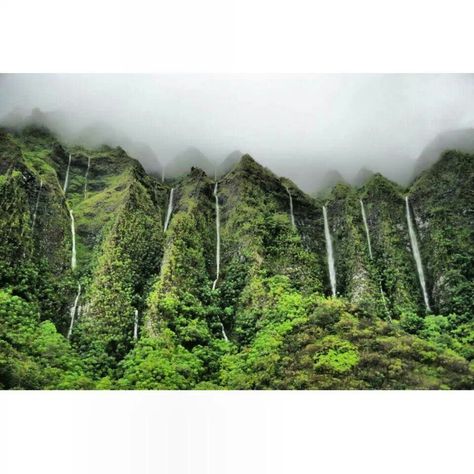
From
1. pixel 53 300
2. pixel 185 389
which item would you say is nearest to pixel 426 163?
pixel 185 389

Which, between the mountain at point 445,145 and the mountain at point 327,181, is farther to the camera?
the mountain at point 327,181

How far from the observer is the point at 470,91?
38.2 feet

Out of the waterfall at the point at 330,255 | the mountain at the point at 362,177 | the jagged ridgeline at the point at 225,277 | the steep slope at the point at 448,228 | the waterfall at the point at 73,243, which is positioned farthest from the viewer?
the mountain at the point at 362,177

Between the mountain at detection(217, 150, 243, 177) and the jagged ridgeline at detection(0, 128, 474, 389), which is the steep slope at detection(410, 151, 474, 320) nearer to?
the jagged ridgeline at detection(0, 128, 474, 389)

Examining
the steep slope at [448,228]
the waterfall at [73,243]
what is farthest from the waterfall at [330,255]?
the waterfall at [73,243]

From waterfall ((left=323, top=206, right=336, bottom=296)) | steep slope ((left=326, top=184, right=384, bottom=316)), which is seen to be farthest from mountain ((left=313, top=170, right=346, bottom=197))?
waterfall ((left=323, top=206, right=336, bottom=296))

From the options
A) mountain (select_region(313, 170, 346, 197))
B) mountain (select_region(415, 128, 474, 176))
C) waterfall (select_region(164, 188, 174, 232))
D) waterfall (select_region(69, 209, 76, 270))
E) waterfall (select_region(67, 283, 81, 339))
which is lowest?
waterfall (select_region(67, 283, 81, 339))

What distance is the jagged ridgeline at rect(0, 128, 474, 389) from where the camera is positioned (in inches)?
384

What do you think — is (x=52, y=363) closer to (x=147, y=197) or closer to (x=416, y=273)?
(x=147, y=197)

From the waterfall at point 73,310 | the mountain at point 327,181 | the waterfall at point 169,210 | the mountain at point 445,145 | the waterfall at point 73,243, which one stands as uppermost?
the mountain at point 445,145

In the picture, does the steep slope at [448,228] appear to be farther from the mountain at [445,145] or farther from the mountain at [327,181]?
the mountain at [327,181]

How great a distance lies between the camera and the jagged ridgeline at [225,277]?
9.75m

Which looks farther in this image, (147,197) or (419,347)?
(147,197)

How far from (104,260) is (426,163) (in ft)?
21.7
